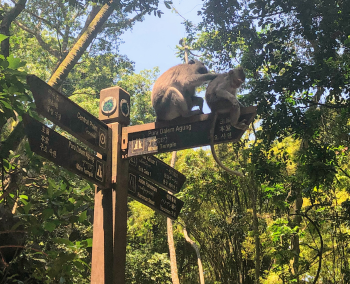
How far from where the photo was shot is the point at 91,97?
1173 centimetres

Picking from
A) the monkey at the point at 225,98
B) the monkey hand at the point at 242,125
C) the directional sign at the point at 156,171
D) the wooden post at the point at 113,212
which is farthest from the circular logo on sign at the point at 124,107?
the monkey hand at the point at 242,125

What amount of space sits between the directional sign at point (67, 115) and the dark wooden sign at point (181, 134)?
21 cm

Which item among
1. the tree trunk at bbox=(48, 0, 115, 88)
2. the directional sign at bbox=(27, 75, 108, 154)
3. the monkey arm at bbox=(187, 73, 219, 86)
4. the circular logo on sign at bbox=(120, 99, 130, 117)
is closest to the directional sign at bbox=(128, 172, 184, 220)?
the directional sign at bbox=(27, 75, 108, 154)

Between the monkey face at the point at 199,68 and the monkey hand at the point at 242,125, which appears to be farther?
the monkey face at the point at 199,68

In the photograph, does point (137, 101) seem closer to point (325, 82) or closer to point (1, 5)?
point (1, 5)

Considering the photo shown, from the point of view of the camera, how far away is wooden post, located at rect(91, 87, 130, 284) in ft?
6.56

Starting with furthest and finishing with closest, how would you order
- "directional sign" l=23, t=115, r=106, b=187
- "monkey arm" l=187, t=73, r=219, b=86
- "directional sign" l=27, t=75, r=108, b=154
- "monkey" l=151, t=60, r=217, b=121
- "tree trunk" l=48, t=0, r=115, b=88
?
"tree trunk" l=48, t=0, r=115, b=88
"monkey arm" l=187, t=73, r=219, b=86
"monkey" l=151, t=60, r=217, b=121
"directional sign" l=27, t=75, r=108, b=154
"directional sign" l=23, t=115, r=106, b=187

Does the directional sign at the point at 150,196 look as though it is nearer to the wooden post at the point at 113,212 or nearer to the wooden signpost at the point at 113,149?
the wooden signpost at the point at 113,149

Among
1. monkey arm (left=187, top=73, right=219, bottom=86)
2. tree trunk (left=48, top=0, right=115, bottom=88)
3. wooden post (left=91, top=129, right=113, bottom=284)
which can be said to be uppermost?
tree trunk (left=48, top=0, right=115, bottom=88)

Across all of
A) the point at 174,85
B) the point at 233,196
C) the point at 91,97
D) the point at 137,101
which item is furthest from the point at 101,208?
the point at 137,101

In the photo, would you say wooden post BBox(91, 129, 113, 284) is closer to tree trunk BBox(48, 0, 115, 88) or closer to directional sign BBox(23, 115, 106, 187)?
directional sign BBox(23, 115, 106, 187)

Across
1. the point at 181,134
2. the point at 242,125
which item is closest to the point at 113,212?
the point at 181,134

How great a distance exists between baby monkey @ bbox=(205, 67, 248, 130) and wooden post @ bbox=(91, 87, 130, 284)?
749mm

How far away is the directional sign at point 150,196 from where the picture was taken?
239 centimetres
